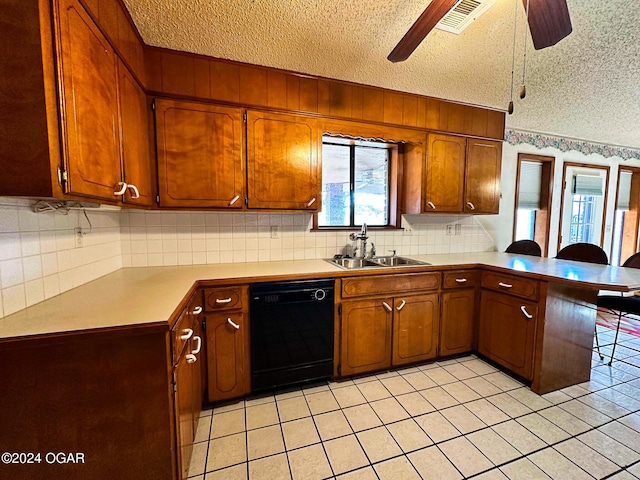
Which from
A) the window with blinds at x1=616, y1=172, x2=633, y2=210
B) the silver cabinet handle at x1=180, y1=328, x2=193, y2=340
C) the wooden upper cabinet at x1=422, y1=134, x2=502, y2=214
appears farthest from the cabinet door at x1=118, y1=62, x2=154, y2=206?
the window with blinds at x1=616, y1=172, x2=633, y2=210

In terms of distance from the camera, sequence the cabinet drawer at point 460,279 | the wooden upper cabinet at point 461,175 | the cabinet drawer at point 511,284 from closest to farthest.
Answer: the cabinet drawer at point 511,284, the cabinet drawer at point 460,279, the wooden upper cabinet at point 461,175

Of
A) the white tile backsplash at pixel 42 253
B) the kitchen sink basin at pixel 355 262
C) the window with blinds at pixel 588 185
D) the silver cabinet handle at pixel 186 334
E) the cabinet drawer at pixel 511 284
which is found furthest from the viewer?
the window with blinds at pixel 588 185

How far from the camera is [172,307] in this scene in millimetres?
1186

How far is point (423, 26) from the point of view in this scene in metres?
1.33

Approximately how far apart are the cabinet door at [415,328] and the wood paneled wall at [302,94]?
5.23ft

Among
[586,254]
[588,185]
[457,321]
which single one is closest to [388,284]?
[457,321]

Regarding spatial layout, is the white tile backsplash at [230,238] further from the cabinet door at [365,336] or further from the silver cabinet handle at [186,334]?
the silver cabinet handle at [186,334]

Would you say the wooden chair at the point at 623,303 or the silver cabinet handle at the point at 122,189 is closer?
the silver cabinet handle at the point at 122,189

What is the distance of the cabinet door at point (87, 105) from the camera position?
0.97m

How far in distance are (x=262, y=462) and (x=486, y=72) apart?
3.02 m

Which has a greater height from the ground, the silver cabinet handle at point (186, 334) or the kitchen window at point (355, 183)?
the kitchen window at point (355, 183)

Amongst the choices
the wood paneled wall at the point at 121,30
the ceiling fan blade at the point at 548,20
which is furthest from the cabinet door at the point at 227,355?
the ceiling fan blade at the point at 548,20

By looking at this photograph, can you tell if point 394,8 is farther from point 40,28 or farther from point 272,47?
point 40,28

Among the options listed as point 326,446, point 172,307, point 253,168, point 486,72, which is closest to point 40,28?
point 172,307
